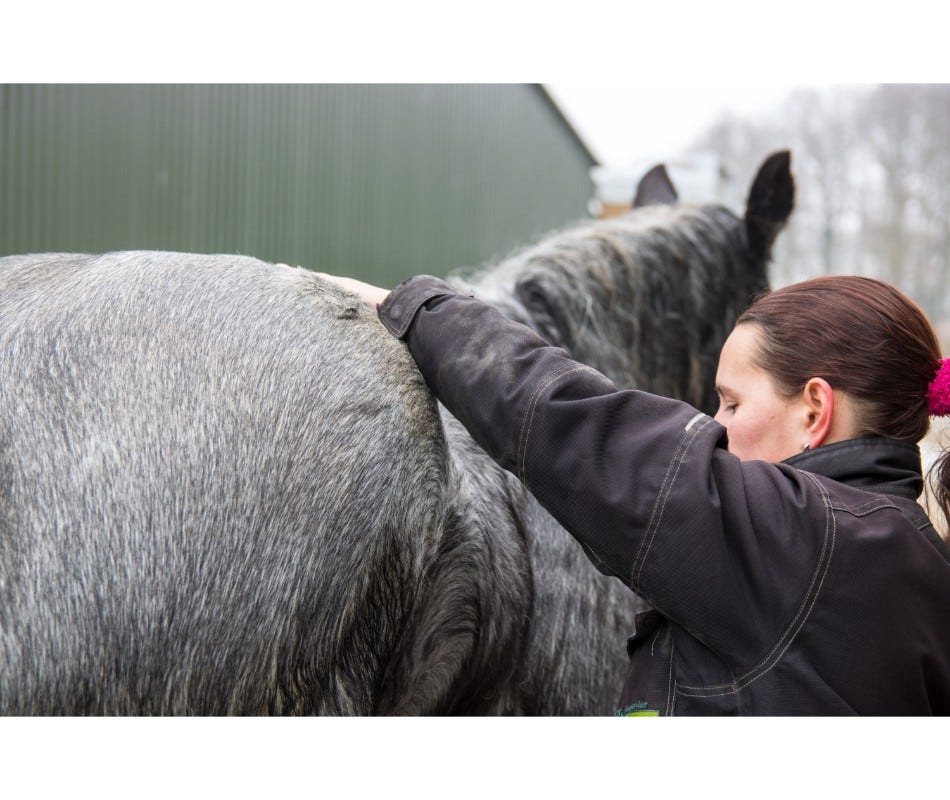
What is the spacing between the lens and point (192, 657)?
1.07 metres

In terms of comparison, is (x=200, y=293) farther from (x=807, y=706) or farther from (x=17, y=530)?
(x=807, y=706)

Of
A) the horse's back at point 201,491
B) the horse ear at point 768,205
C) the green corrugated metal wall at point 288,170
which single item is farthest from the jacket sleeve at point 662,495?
the green corrugated metal wall at point 288,170

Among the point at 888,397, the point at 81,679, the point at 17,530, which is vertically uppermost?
the point at 888,397

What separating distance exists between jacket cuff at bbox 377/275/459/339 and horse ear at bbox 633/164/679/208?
1.68 meters

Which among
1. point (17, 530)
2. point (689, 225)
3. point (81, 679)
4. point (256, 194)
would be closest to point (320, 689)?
point (81, 679)

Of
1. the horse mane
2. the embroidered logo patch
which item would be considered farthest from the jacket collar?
the horse mane

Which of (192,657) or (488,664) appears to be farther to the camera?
(488,664)

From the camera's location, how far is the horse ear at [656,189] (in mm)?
2740

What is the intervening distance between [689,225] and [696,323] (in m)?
0.26

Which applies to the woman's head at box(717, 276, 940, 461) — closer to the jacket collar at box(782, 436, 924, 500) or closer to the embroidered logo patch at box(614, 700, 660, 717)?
the jacket collar at box(782, 436, 924, 500)

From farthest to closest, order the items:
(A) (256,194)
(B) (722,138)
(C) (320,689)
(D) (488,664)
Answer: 1. (A) (256,194)
2. (B) (722,138)
3. (D) (488,664)
4. (C) (320,689)

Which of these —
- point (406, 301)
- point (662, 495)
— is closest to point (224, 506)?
point (406, 301)

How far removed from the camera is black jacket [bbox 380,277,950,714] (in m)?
0.98

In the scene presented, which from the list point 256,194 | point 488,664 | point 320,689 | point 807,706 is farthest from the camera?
point 256,194
